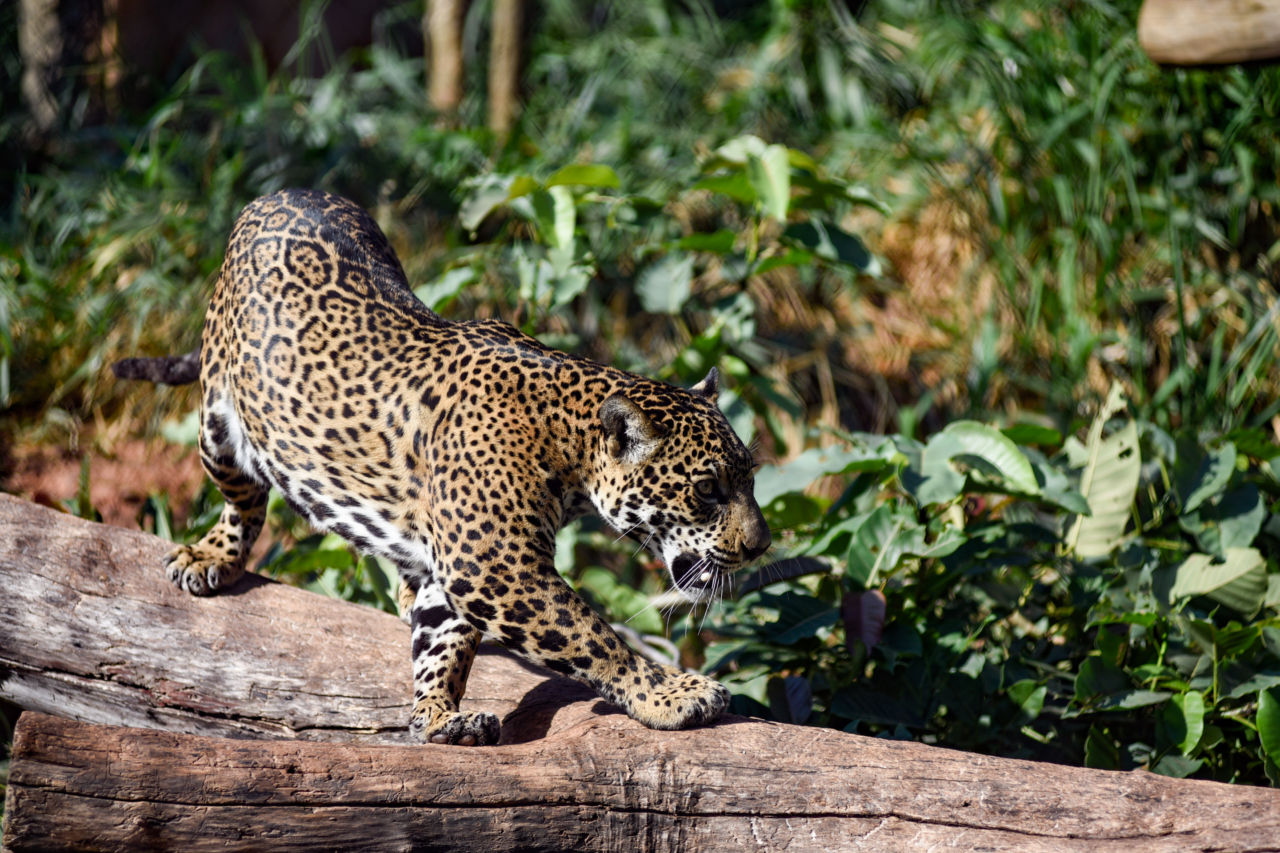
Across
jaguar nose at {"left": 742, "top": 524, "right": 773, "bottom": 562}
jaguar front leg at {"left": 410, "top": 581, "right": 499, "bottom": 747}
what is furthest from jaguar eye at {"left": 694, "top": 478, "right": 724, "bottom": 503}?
jaguar front leg at {"left": 410, "top": 581, "right": 499, "bottom": 747}

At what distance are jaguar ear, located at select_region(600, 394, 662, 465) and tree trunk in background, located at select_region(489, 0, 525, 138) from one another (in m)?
5.82

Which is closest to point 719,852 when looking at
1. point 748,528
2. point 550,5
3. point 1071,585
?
point 748,528

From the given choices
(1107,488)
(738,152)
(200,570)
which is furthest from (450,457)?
(1107,488)

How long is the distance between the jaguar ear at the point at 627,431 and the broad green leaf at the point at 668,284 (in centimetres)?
202

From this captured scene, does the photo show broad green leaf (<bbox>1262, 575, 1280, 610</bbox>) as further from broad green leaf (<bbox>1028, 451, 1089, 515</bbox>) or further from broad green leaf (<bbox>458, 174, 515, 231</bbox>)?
broad green leaf (<bbox>458, 174, 515, 231</bbox>)

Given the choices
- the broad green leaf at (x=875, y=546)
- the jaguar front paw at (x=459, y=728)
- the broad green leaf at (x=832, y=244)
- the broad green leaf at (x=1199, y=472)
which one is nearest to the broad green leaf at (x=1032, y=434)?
the broad green leaf at (x=1199, y=472)

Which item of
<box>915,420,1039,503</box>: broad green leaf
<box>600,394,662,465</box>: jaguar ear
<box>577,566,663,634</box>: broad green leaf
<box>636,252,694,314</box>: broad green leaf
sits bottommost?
<box>577,566,663,634</box>: broad green leaf

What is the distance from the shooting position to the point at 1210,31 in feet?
16.5

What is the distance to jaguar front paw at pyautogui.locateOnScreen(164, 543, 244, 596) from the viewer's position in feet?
14.0

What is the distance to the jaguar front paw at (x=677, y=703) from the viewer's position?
3.49 m

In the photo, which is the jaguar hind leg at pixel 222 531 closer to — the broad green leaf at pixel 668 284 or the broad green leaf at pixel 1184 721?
the broad green leaf at pixel 668 284

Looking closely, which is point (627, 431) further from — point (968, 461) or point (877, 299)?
point (877, 299)

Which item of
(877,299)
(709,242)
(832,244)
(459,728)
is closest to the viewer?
(459,728)

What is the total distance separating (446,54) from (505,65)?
2.61 feet
